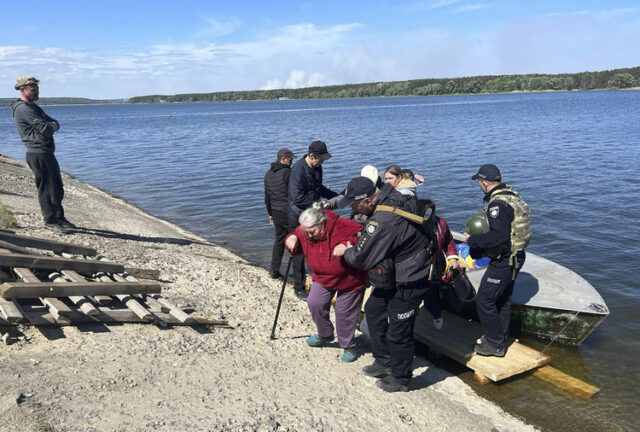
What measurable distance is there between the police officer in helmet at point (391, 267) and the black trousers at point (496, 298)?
1.15 meters

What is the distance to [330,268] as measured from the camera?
484cm

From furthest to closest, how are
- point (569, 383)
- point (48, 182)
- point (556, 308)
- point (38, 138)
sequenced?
point (48, 182)
point (38, 138)
point (556, 308)
point (569, 383)

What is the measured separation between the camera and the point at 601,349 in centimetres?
652

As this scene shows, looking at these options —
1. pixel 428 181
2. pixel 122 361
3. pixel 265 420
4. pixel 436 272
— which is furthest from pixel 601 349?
pixel 428 181

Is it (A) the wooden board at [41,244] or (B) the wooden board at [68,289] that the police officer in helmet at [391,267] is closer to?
(B) the wooden board at [68,289]

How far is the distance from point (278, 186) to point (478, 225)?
3226mm

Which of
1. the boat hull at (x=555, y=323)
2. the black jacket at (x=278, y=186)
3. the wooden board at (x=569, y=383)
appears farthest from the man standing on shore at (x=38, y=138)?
the wooden board at (x=569, y=383)

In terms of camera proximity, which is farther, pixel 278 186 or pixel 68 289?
pixel 278 186

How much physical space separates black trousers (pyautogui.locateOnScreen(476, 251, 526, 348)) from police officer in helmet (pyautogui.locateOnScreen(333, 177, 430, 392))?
3.77 ft

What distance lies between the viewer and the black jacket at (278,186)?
23.4 ft

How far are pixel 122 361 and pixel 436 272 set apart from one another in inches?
133

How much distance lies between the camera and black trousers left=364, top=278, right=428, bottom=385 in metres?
4.42

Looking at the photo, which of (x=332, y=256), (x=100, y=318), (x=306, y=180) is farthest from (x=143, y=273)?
(x=332, y=256)

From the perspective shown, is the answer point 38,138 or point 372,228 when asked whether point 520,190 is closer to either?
point 372,228
